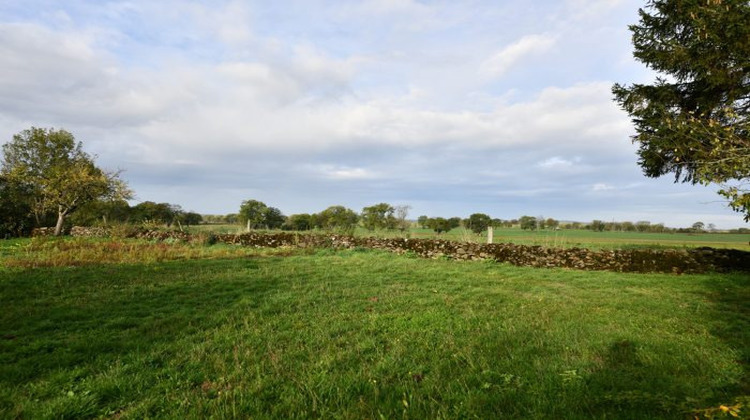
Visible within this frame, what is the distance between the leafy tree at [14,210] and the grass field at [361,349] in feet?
71.6

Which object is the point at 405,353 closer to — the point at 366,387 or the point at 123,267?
the point at 366,387

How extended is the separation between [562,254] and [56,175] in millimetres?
31836

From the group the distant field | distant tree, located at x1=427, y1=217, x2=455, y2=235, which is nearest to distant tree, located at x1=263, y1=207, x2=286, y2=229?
the distant field

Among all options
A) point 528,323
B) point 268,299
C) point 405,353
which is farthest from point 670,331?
point 268,299

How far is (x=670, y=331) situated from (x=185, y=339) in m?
7.33

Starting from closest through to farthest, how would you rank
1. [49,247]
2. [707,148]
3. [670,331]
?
[670,331] < [707,148] < [49,247]

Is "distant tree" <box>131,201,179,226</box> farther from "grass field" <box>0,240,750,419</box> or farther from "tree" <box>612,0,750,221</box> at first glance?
"tree" <box>612,0,750,221</box>

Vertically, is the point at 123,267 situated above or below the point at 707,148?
below

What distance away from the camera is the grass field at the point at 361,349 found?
3.11m

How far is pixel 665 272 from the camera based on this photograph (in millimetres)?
12766

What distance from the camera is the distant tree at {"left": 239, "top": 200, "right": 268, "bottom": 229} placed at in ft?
124

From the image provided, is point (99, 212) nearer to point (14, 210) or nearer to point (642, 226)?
point (14, 210)

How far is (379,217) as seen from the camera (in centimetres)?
3000

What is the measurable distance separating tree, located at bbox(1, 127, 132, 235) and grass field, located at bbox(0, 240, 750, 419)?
1974 cm
